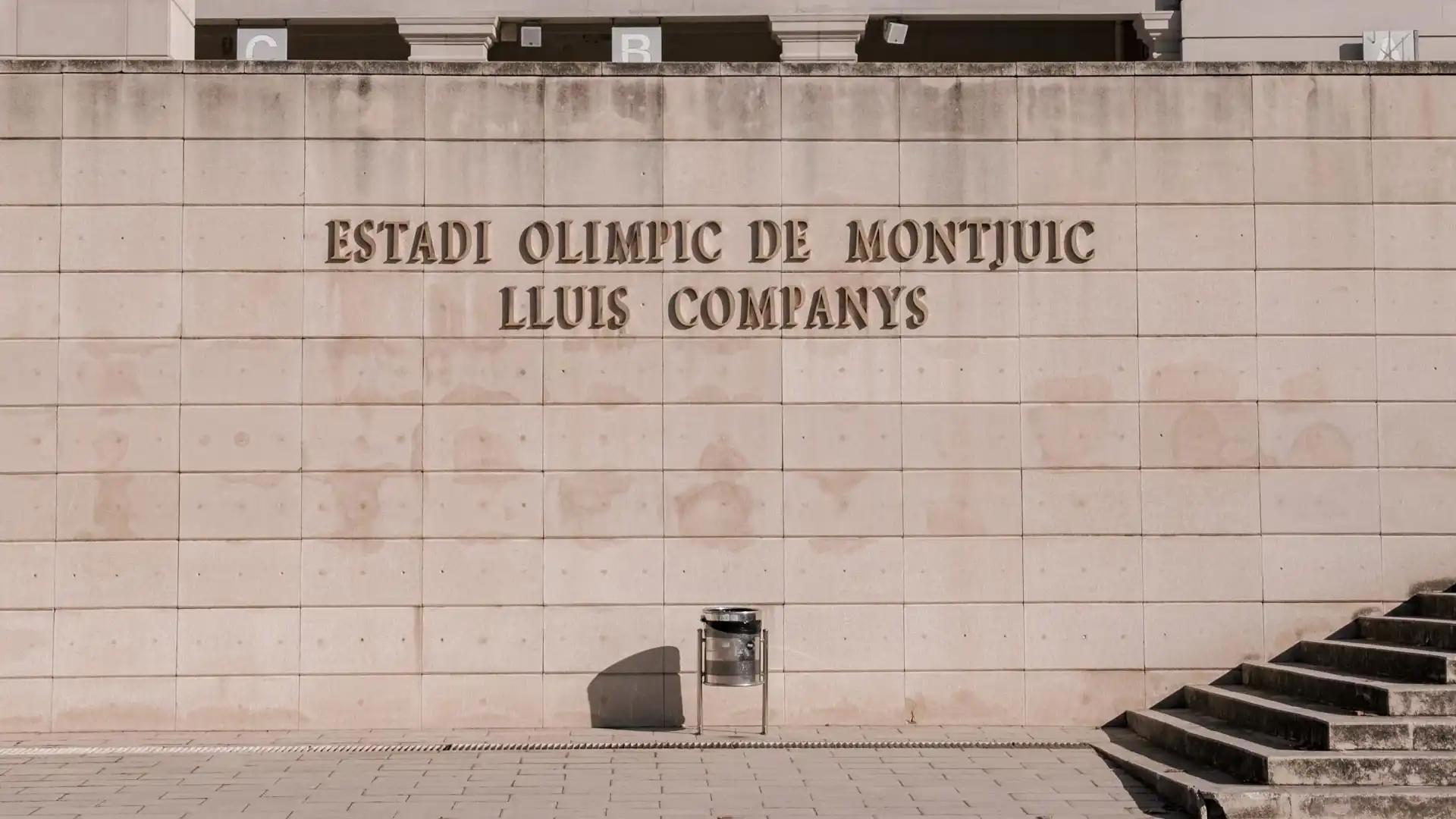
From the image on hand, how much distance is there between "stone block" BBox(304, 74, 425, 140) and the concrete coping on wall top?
5.8 inches

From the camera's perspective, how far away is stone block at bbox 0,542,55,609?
12914mm

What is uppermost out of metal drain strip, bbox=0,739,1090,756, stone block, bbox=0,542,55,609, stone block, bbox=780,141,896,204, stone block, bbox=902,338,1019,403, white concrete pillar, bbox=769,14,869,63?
white concrete pillar, bbox=769,14,869,63

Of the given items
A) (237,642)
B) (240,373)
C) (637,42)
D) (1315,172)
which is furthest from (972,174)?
(637,42)

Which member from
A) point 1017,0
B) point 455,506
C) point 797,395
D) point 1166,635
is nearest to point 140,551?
point 455,506

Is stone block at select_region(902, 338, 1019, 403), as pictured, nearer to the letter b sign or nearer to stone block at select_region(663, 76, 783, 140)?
stone block at select_region(663, 76, 783, 140)

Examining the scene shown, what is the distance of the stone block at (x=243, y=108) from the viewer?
13.2 metres

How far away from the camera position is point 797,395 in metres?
13.2

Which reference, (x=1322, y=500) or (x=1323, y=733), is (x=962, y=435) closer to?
(x=1322, y=500)

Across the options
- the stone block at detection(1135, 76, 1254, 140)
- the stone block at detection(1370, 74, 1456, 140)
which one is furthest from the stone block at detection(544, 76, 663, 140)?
the stone block at detection(1370, 74, 1456, 140)

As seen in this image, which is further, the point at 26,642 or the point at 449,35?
the point at 449,35

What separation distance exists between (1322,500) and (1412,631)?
4.59 feet

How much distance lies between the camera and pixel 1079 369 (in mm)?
13305

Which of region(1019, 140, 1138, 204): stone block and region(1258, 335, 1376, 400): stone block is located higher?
region(1019, 140, 1138, 204): stone block

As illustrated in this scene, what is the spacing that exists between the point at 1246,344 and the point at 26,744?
34.3 feet
